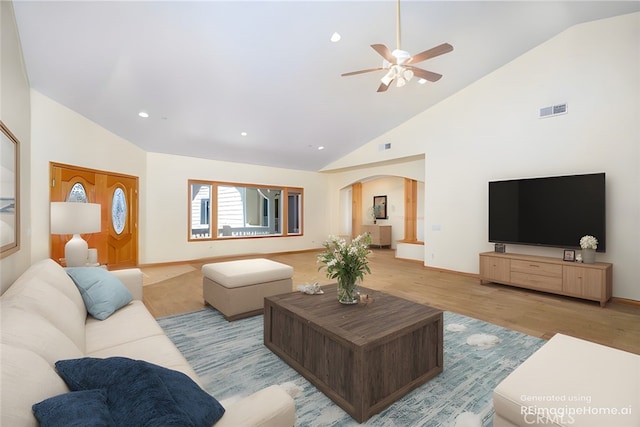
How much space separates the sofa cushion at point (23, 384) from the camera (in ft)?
2.39

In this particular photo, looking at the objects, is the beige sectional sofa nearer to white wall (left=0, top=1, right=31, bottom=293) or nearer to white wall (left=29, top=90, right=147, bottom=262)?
white wall (left=0, top=1, right=31, bottom=293)

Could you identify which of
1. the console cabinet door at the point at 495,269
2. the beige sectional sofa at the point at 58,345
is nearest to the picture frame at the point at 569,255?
the console cabinet door at the point at 495,269

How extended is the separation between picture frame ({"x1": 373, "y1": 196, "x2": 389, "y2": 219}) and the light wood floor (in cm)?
465

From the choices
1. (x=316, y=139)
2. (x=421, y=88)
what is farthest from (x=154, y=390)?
(x=316, y=139)

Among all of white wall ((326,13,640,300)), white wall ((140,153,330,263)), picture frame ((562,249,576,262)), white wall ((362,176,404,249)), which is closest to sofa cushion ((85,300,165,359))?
white wall ((140,153,330,263))

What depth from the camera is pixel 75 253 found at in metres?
3.19

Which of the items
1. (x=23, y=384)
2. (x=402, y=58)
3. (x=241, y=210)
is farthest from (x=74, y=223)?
(x=241, y=210)

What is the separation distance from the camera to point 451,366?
7.68ft

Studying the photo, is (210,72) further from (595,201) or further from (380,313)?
(595,201)

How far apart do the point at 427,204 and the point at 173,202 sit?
5.76 metres

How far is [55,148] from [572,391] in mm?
5826

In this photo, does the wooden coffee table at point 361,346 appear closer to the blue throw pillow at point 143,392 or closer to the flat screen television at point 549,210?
the blue throw pillow at point 143,392

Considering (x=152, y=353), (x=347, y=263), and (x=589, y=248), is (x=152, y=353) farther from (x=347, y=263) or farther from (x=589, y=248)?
(x=589, y=248)

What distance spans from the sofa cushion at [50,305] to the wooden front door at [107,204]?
9.98 ft
